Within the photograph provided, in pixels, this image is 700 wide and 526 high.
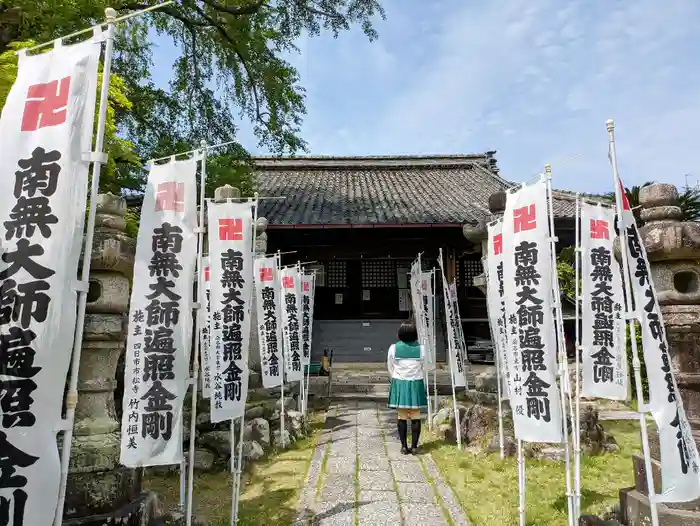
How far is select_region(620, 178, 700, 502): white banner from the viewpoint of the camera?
324 centimetres

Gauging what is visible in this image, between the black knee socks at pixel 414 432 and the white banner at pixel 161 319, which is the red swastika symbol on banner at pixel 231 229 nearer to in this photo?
the white banner at pixel 161 319

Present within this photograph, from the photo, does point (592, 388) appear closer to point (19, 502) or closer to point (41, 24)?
point (19, 502)

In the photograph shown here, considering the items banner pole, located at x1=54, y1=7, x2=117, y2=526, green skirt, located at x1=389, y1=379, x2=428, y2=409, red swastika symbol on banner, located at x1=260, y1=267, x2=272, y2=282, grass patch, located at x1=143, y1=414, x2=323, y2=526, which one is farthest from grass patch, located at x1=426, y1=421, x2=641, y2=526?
red swastika symbol on banner, located at x1=260, y1=267, x2=272, y2=282

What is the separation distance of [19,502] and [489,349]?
12527 millimetres

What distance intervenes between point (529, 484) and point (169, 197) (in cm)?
517

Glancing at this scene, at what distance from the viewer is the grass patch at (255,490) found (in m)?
4.83

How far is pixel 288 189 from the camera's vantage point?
58.8 ft

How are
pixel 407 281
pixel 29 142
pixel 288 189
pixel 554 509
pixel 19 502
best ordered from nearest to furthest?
pixel 19 502
pixel 29 142
pixel 554 509
pixel 407 281
pixel 288 189

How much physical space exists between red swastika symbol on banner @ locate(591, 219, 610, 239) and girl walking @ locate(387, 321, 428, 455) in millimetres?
2713

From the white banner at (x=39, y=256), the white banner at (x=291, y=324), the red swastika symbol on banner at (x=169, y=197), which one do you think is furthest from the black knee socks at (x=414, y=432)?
the white banner at (x=39, y=256)

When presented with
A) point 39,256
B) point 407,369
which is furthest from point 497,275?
point 39,256

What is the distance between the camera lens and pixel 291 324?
8.93 m

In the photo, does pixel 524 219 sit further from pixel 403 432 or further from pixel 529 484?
pixel 403 432

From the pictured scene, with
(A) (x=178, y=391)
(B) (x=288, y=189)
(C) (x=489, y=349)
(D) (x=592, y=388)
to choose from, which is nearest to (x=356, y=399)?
(C) (x=489, y=349)
